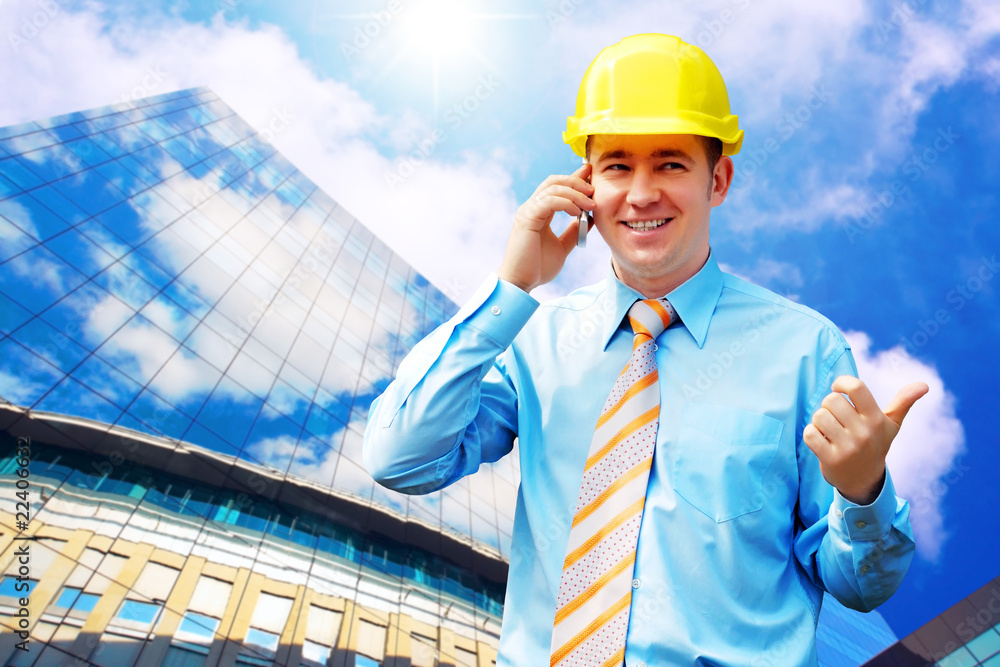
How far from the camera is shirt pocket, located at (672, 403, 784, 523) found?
5.87 feet

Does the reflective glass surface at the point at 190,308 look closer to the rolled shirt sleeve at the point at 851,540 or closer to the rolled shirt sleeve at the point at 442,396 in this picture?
the rolled shirt sleeve at the point at 442,396

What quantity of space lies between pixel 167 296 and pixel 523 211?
2070cm

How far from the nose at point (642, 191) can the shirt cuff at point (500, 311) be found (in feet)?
1.43

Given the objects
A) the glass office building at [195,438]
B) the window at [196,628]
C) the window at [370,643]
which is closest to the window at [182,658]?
the glass office building at [195,438]

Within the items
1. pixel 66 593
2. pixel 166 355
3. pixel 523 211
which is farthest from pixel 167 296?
pixel 523 211

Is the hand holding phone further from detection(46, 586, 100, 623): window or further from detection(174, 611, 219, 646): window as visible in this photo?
detection(174, 611, 219, 646): window

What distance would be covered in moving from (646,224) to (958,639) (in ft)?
90.9

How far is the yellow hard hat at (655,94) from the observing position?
2023 mm

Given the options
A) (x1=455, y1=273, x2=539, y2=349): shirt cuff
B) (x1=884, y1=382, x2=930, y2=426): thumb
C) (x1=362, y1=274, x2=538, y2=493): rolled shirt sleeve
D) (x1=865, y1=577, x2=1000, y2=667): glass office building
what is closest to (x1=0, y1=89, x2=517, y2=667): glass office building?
(x1=362, y1=274, x2=538, y2=493): rolled shirt sleeve

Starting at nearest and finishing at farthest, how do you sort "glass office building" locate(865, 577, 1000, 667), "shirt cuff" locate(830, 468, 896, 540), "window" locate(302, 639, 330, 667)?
"shirt cuff" locate(830, 468, 896, 540) → "window" locate(302, 639, 330, 667) → "glass office building" locate(865, 577, 1000, 667)

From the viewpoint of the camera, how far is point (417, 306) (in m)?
33.4

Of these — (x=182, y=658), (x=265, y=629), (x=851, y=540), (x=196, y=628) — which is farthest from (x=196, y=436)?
(x=851, y=540)

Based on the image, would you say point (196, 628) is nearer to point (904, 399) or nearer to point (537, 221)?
point (537, 221)

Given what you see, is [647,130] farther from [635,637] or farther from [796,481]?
[635,637]
